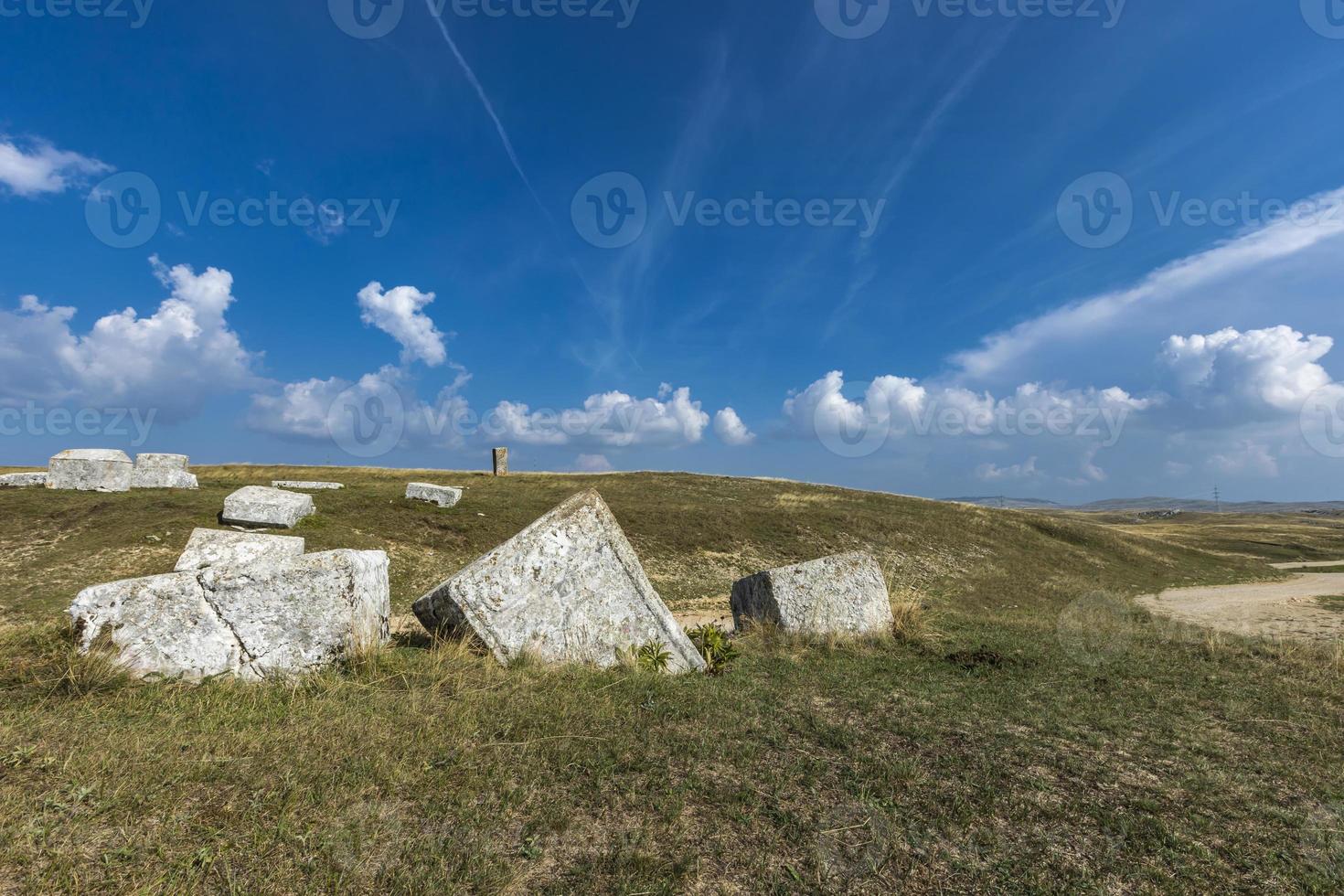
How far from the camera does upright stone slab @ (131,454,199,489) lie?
23.3 meters

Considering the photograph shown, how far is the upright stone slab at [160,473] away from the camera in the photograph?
917 inches

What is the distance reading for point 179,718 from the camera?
515 centimetres

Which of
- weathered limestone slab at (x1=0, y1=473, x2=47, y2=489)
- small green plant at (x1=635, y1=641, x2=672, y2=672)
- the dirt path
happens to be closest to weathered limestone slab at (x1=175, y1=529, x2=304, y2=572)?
small green plant at (x1=635, y1=641, x2=672, y2=672)

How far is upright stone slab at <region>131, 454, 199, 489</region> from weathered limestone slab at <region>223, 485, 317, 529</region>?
8.47m

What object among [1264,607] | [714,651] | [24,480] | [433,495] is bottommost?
[1264,607]

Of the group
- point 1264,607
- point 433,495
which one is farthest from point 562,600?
point 1264,607

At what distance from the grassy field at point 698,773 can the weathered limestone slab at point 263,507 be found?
1136cm

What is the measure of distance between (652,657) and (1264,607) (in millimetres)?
24639

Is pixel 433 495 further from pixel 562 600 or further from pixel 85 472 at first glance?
pixel 562 600

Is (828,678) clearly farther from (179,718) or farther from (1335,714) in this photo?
(179,718)

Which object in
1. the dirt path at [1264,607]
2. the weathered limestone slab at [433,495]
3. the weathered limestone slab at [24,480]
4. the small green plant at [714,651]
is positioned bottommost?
the dirt path at [1264,607]

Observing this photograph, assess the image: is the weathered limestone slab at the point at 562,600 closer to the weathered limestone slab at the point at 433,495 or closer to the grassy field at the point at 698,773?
the grassy field at the point at 698,773

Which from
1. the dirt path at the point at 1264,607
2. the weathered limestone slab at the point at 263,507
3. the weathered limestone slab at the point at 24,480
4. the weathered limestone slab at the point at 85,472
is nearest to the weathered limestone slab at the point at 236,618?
the weathered limestone slab at the point at 263,507

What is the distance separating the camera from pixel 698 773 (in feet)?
15.3
